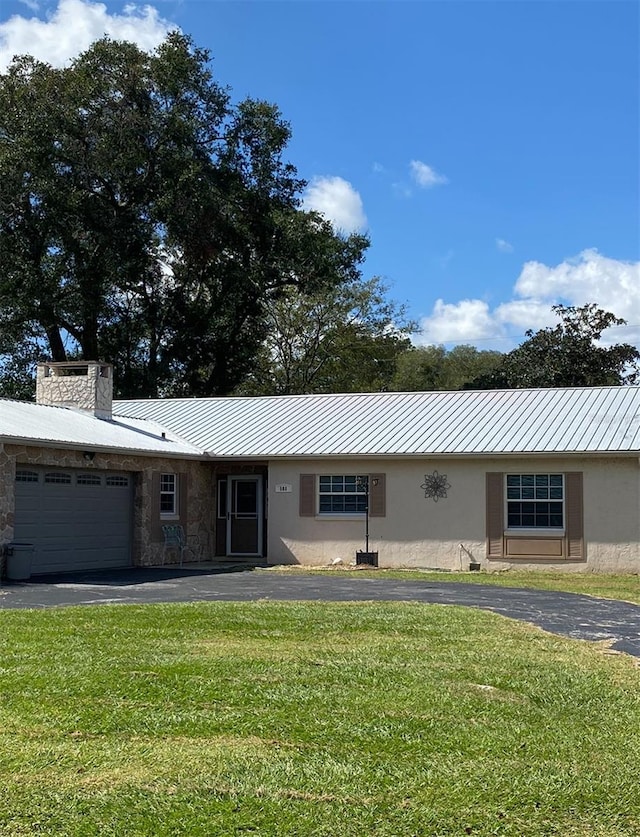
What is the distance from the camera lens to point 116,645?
31.1 feet

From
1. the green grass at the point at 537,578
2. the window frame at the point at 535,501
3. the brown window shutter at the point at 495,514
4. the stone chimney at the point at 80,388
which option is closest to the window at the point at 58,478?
the stone chimney at the point at 80,388

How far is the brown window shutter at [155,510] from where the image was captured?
22.1 metres

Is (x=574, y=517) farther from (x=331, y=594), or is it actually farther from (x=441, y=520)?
(x=331, y=594)

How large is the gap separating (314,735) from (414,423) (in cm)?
1768

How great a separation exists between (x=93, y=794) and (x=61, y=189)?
3207cm

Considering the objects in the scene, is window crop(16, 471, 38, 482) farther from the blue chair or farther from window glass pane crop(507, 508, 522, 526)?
window glass pane crop(507, 508, 522, 526)

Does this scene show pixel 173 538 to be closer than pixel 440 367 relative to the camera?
Yes

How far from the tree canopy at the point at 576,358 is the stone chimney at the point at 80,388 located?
2066 cm

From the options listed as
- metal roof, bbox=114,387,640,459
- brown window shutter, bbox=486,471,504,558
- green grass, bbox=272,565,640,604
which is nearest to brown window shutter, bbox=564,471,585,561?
green grass, bbox=272,565,640,604

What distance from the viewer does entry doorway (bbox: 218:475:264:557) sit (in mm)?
24344

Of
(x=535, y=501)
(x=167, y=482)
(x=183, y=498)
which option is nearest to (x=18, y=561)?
(x=167, y=482)

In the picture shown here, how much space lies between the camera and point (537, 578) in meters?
19.4

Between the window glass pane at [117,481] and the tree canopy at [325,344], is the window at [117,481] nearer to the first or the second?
the window glass pane at [117,481]

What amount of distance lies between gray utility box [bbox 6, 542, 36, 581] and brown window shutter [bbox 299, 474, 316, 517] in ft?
23.4
